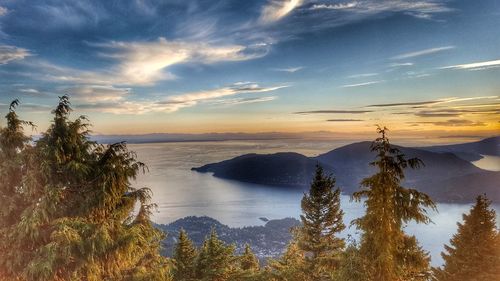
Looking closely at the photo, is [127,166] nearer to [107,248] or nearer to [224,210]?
[107,248]

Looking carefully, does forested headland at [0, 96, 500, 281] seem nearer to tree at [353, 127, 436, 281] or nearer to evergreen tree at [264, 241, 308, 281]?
tree at [353, 127, 436, 281]

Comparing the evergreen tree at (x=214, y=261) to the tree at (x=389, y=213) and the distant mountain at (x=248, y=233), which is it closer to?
the tree at (x=389, y=213)

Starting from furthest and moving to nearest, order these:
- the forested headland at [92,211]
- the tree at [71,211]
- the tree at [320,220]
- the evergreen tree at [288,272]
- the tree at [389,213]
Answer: the tree at [320,220] → the evergreen tree at [288,272] → the tree at [389,213] → the forested headland at [92,211] → the tree at [71,211]

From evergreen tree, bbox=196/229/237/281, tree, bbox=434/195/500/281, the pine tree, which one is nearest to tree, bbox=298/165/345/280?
evergreen tree, bbox=196/229/237/281

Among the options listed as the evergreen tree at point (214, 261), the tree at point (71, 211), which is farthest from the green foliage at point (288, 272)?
the tree at point (71, 211)

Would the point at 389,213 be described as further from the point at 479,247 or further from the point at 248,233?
the point at 248,233

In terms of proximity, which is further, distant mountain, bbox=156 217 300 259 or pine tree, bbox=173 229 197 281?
distant mountain, bbox=156 217 300 259

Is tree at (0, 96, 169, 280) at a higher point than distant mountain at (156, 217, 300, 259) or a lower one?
higher
